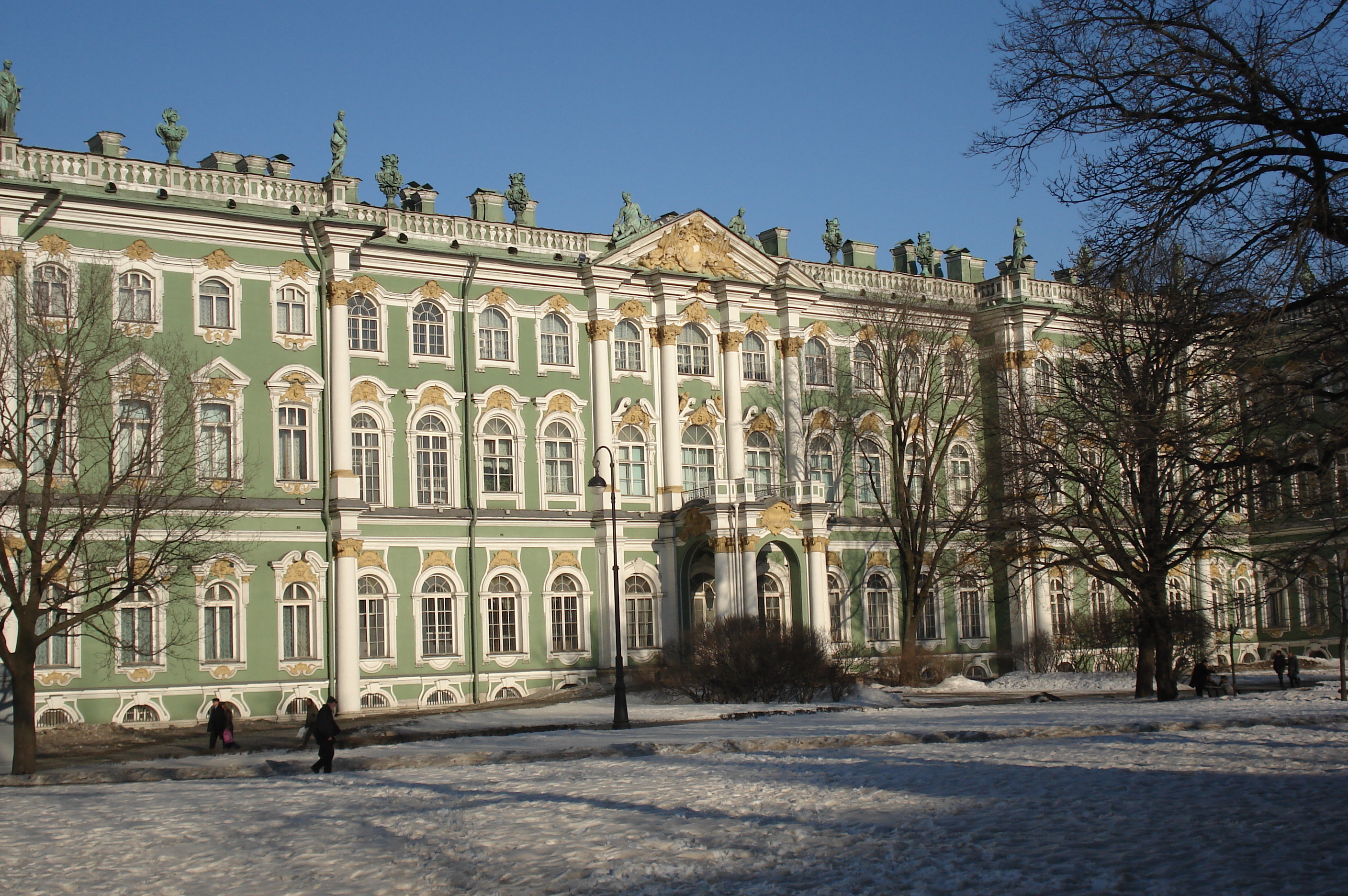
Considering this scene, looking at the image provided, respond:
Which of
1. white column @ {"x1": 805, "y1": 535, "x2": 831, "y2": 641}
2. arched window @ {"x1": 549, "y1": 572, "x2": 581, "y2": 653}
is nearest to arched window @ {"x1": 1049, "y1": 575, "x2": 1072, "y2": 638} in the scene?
white column @ {"x1": 805, "y1": 535, "x2": 831, "y2": 641}

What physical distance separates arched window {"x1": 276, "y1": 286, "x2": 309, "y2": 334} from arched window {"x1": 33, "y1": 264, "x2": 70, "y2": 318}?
19.5 feet

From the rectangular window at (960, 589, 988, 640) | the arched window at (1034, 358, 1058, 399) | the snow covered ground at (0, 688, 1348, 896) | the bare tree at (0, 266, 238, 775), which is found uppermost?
the arched window at (1034, 358, 1058, 399)

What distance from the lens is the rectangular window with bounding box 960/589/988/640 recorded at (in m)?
52.9

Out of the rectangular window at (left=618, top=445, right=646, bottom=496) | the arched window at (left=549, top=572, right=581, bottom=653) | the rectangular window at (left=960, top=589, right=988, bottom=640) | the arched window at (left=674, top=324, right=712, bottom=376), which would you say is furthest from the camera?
the rectangular window at (left=960, top=589, right=988, bottom=640)

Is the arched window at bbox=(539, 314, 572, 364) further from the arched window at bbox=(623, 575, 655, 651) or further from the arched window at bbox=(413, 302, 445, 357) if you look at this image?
the arched window at bbox=(623, 575, 655, 651)

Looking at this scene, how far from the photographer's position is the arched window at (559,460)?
146 feet

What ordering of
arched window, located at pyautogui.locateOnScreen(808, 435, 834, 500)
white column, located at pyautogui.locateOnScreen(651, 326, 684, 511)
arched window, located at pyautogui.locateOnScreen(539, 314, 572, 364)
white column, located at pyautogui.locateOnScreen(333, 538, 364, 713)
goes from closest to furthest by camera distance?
white column, located at pyautogui.locateOnScreen(333, 538, 364, 713), arched window, located at pyautogui.locateOnScreen(539, 314, 572, 364), white column, located at pyautogui.locateOnScreen(651, 326, 684, 511), arched window, located at pyautogui.locateOnScreen(808, 435, 834, 500)

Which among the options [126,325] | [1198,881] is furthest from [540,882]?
[126,325]

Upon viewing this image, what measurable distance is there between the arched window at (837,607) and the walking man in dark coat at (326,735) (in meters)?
28.4

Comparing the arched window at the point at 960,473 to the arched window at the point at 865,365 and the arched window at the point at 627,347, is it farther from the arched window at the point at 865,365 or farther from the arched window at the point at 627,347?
the arched window at the point at 627,347

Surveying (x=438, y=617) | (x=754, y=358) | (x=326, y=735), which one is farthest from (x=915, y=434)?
(x=326, y=735)

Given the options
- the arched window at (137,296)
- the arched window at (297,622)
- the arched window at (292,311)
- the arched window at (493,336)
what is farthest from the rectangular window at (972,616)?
the arched window at (137,296)

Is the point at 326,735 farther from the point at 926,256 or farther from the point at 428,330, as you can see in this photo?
the point at 926,256

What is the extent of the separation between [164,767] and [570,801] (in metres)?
10.7
